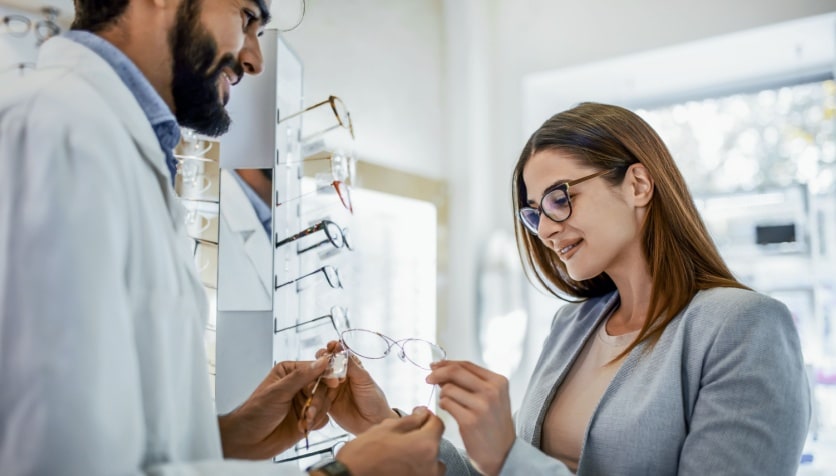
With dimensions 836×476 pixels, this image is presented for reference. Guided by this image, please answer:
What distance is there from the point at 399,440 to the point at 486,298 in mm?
2556

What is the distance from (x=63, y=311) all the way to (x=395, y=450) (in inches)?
17.8

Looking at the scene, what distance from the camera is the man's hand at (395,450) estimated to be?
89cm

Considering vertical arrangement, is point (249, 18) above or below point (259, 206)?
above

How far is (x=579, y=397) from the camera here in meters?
1.45

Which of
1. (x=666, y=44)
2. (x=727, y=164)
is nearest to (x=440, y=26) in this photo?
(x=666, y=44)

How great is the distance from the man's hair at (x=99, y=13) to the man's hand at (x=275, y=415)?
2.13ft

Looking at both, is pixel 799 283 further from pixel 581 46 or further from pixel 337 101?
pixel 337 101

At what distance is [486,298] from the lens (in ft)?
11.4

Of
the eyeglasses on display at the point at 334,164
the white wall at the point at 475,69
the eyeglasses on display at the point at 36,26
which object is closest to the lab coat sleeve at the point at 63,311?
the eyeglasses on display at the point at 36,26

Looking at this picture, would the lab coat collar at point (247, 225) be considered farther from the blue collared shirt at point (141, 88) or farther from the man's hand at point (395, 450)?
the man's hand at point (395, 450)

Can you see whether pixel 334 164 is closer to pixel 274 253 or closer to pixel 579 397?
pixel 274 253

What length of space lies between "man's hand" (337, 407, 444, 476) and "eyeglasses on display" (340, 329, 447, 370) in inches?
13.5

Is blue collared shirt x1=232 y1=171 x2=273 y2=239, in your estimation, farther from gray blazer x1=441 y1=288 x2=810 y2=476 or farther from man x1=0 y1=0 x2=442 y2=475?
gray blazer x1=441 y1=288 x2=810 y2=476

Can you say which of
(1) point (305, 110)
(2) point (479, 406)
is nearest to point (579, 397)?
(2) point (479, 406)
